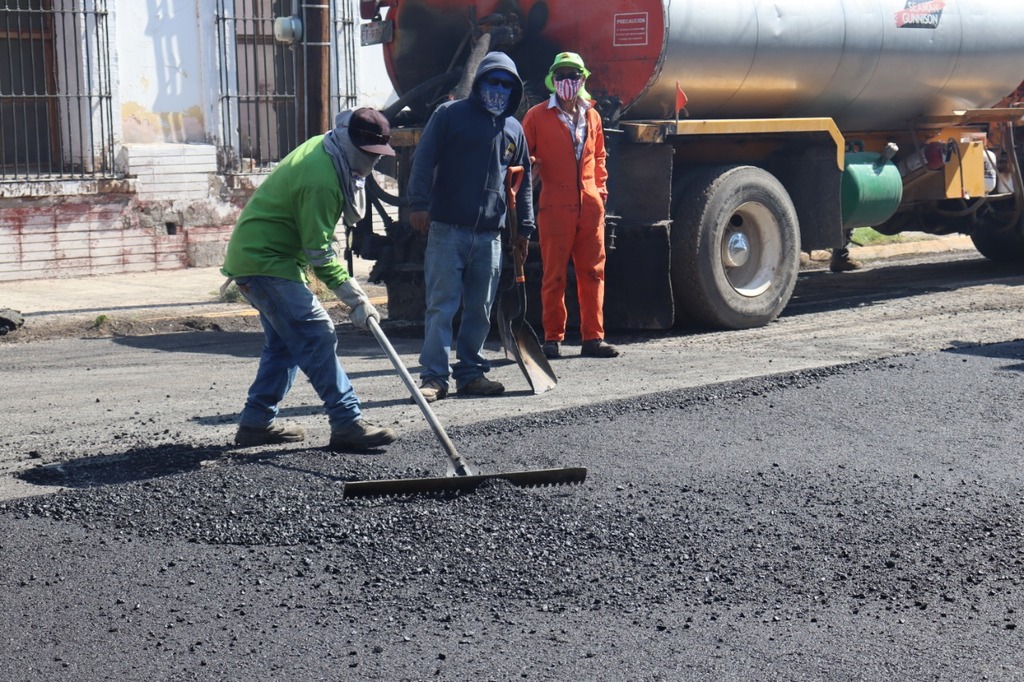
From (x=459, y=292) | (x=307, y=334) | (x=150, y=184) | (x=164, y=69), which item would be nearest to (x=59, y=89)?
(x=164, y=69)

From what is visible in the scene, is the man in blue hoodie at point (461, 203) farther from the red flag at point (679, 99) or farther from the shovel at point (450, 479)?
the red flag at point (679, 99)

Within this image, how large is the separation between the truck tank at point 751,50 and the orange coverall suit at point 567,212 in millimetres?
770

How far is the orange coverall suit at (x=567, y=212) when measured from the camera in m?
8.64

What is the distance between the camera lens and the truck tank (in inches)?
367

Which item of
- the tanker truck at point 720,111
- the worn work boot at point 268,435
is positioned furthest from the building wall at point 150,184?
the worn work boot at point 268,435

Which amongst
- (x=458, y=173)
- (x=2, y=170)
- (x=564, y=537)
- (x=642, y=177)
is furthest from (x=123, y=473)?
(x=2, y=170)

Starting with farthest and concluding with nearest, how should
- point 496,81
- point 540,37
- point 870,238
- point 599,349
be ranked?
point 870,238, point 540,37, point 599,349, point 496,81

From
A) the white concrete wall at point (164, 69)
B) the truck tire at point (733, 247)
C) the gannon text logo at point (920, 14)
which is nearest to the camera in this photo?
the truck tire at point (733, 247)

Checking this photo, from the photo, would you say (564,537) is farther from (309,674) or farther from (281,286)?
(281,286)

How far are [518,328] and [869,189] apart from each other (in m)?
4.39

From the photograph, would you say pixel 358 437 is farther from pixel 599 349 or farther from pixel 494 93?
pixel 599 349

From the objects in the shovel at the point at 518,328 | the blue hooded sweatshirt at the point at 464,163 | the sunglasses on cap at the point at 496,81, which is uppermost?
the sunglasses on cap at the point at 496,81

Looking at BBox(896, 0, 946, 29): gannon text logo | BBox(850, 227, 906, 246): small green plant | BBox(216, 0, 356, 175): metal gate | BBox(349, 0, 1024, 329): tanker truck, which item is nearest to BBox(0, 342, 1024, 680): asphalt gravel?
BBox(349, 0, 1024, 329): tanker truck

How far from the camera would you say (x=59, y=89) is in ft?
42.0
